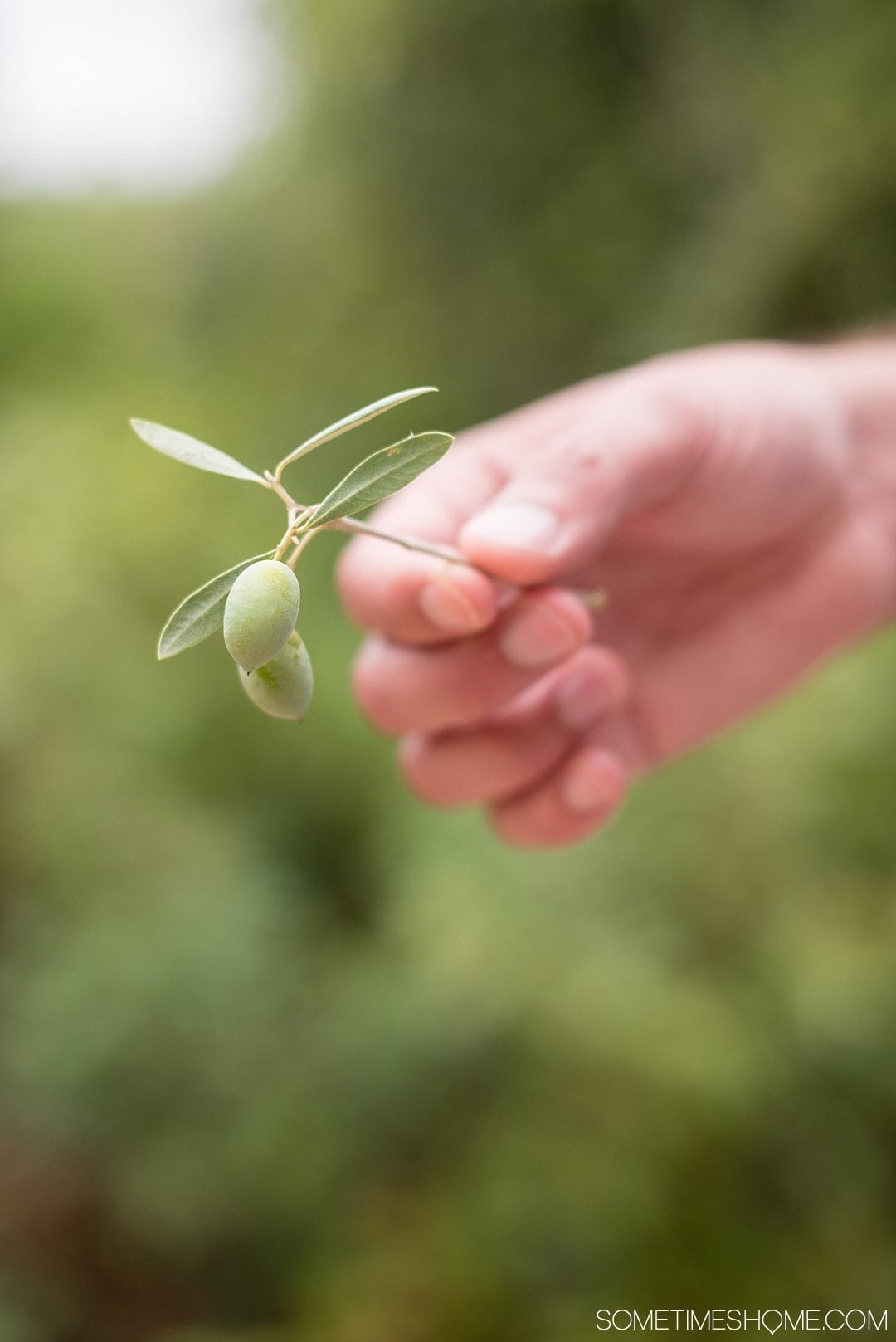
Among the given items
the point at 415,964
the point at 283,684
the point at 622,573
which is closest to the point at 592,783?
the point at 622,573

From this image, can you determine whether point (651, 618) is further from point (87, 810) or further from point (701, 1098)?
point (87, 810)

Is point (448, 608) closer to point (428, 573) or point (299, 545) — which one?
point (428, 573)

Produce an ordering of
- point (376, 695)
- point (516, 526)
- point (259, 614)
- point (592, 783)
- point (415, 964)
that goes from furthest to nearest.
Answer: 1. point (415, 964)
2. point (592, 783)
3. point (376, 695)
4. point (516, 526)
5. point (259, 614)

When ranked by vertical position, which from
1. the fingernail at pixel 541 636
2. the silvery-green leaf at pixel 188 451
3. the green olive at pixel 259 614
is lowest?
the green olive at pixel 259 614

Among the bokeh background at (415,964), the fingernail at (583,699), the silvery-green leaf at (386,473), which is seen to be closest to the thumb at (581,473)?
the fingernail at (583,699)

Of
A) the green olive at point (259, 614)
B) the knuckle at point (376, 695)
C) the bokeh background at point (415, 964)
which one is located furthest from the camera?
the bokeh background at point (415, 964)

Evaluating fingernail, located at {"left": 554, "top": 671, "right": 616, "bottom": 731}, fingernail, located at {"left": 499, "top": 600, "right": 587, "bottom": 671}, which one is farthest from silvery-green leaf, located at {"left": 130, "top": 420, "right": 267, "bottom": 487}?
fingernail, located at {"left": 554, "top": 671, "right": 616, "bottom": 731}

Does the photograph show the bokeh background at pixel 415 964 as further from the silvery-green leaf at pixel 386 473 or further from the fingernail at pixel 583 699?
the silvery-green leaf at pixel 386 473
